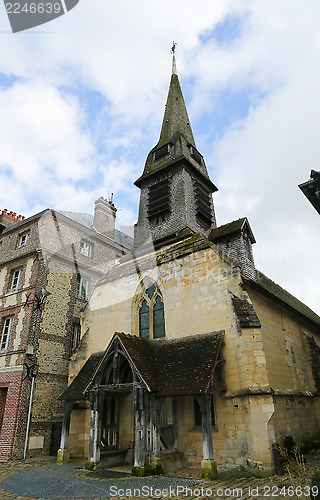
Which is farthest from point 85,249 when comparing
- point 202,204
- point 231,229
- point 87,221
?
point 231,229

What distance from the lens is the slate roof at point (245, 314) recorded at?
900cm

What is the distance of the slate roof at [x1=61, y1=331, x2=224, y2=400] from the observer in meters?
8.35

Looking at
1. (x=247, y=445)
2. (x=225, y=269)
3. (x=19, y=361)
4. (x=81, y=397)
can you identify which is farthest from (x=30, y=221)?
(x=247, y=445)

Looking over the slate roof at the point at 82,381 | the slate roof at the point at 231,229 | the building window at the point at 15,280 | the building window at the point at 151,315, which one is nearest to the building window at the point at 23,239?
the building window at the point at 15,280

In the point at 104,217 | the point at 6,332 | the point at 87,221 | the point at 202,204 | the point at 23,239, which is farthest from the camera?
the point at 104,217

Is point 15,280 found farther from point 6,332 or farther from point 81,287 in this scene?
point 81,287

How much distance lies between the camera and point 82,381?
1088 cm

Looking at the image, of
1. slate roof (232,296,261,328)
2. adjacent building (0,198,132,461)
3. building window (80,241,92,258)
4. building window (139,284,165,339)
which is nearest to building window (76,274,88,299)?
adjacent building (0,198,132,461)

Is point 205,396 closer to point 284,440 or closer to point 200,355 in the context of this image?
point 200,355

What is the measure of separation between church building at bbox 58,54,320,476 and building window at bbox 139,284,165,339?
0.04 metres

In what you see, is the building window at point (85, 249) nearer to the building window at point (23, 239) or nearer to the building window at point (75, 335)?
the building window at point (23, 239)

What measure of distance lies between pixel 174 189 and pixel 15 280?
8.69 meters

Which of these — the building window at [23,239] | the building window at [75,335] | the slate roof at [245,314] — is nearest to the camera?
the slate roof at [245,314]

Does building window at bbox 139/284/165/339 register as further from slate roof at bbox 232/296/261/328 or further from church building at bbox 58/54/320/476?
slate roof at bbox 232/296/261/328
